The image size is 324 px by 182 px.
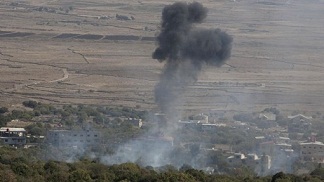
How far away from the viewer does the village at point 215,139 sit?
4888 cm

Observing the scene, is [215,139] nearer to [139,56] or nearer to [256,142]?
[256,142]

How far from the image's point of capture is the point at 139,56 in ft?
298

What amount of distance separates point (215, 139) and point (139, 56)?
37.2m

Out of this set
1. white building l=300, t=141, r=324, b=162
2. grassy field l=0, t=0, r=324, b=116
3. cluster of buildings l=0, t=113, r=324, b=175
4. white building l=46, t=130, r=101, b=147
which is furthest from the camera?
grassy field l=0, t=0, r=324, b=116

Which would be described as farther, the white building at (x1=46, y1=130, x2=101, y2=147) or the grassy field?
the grassy field

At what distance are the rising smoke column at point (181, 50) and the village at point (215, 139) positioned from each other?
1.90m

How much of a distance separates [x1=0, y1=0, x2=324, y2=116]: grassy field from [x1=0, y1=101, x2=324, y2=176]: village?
4.62m

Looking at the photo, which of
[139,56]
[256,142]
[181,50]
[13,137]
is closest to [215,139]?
[256,142]

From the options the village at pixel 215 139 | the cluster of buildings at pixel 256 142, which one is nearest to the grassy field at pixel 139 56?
the village at pixel 215 139

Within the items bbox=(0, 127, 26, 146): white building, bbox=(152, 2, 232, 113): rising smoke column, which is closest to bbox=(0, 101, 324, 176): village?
bbox=(0, 127, 26, 146): white building

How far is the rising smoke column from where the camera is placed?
174 ft

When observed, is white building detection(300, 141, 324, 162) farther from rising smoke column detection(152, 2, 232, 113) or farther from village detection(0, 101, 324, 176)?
rising smoke column detection(152, 2, 232, 113)

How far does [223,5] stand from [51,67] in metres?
58.1

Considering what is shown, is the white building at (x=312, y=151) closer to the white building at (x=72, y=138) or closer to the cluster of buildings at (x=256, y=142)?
the cluster of buildings at (x=256, y=142)
